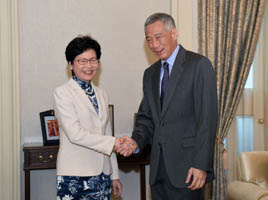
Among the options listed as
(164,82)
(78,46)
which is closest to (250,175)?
Result: (164,82)

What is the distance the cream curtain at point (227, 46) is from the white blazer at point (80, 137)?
194cm

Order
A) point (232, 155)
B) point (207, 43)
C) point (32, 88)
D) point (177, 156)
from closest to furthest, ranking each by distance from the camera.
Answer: point (177, 156) → point (32, 88) → point (207, 43) → point (232, 155)

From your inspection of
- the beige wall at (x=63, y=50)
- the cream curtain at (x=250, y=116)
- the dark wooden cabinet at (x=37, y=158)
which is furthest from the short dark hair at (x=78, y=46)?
the cream curtain at (x=250, y=116)

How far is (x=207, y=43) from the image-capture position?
4121 mm

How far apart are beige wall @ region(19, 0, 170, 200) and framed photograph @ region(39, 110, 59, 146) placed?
228 millimetres

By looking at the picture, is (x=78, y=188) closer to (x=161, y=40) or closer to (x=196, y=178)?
(x=196, y=178)

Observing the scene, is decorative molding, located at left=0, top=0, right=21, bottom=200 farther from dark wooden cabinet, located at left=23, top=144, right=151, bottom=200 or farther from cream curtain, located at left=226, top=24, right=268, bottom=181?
cream curtain, located at left=226, top=24, right=268, bottom=181

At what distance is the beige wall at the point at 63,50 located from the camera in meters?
3.86

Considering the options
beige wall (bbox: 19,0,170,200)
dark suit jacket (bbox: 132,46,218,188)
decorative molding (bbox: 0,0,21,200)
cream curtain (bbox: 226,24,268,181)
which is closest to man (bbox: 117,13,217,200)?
dark suit jacket (bbox: 132,46,218,188)

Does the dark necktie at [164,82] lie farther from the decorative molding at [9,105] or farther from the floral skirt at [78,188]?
the decorative molding at [9,105]

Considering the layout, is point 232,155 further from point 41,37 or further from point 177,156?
point 41,37

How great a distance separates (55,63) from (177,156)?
2.07 metres

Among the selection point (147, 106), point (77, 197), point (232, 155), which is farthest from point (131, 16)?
point (77, 197)

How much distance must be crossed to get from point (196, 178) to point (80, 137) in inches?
30.0
